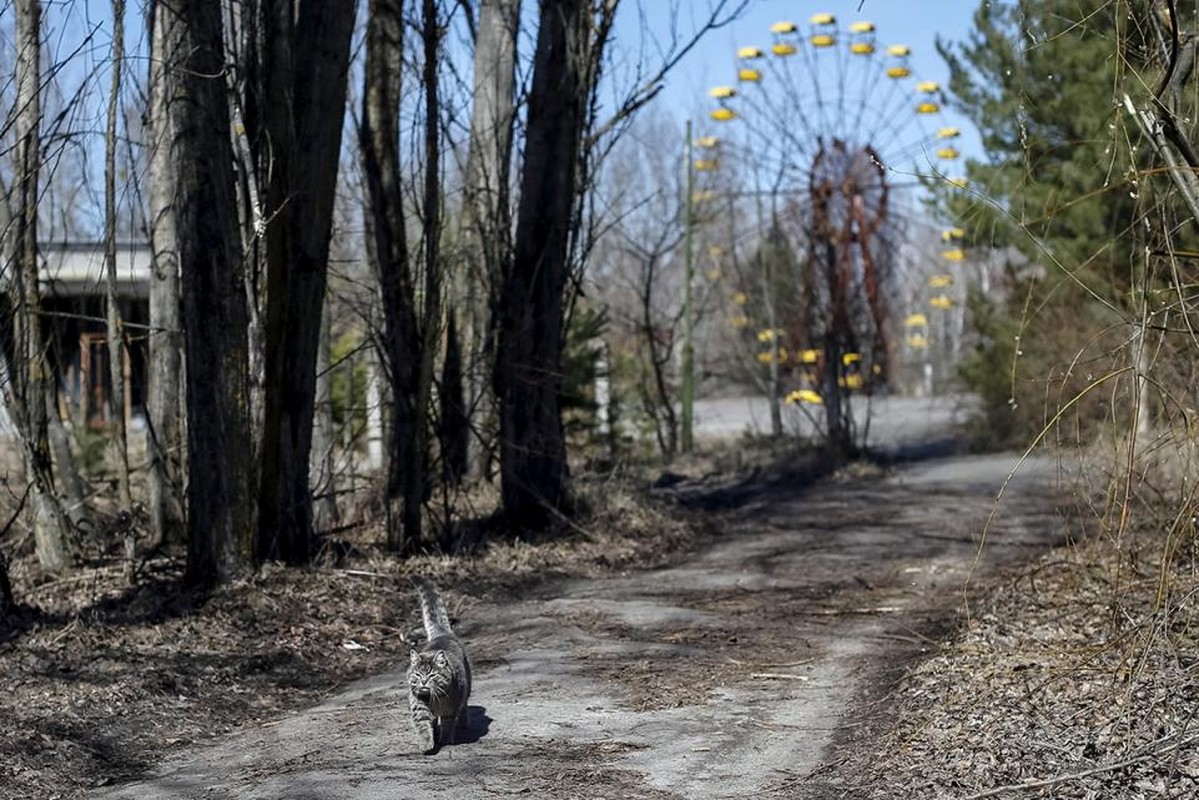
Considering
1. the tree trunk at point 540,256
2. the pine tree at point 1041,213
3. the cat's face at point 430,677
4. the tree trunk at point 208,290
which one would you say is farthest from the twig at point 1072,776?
the pine tree at point 1041,213

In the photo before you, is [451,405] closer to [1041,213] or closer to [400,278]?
[400,278]

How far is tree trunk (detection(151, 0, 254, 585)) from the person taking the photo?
10.4 m

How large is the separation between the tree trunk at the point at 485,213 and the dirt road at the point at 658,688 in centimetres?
311

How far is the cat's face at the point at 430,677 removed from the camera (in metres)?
6.77

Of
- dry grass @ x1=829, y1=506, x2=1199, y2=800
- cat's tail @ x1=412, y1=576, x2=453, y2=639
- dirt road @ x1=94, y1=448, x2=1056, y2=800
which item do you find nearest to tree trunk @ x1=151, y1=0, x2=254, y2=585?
dirt road @ x1=94, y1=448, x2=1056, y2=800

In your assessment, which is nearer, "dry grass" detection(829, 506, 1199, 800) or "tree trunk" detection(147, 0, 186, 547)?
"dry grass" detection(829, 506, 1199, 800)

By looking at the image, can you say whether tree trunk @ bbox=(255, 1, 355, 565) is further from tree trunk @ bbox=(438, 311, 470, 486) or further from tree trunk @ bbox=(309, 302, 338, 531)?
tree trunk @ bbox=(438, 311, 470, 486)

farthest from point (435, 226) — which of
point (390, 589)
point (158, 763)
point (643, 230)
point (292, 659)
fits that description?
point (643, 230)

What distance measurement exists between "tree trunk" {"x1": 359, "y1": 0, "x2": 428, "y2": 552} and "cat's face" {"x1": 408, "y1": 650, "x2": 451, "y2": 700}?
234 inches

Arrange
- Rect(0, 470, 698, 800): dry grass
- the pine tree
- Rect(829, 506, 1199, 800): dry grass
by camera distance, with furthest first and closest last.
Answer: the pine tree, Rect(0, 470, 698, 800): dry grass, Rect(829, 506, 1199, 800): dry grass

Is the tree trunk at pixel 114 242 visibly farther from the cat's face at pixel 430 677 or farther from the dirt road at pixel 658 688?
the cat's face at pixel 430 677

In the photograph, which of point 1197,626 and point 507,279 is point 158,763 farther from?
point 507,279

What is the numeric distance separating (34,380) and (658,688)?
6.82 m

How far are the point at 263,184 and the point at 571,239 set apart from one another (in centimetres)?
450
